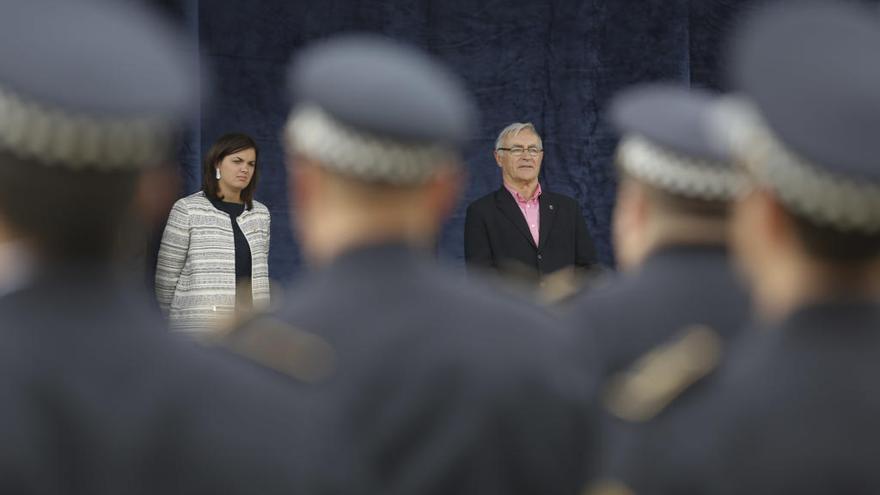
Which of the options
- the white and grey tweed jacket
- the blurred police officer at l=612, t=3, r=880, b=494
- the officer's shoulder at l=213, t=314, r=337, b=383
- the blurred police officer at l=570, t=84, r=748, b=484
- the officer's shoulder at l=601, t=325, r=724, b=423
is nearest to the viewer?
the blurred police officer at l=612, t=3, r=880, b=494

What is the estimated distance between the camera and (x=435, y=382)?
1.21 meters

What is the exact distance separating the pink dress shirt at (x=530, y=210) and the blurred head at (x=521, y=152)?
0.07 meters

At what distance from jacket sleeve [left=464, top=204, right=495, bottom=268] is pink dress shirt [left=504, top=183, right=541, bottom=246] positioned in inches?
6.0

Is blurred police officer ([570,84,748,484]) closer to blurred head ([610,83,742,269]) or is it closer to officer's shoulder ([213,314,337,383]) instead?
blurred head ([610,83,742,269])

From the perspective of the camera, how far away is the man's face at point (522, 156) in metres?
3.75

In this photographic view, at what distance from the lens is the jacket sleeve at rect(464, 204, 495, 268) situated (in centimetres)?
374

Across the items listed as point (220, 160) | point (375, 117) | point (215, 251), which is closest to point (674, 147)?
point (375, 117)

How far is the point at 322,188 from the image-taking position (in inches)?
48.9

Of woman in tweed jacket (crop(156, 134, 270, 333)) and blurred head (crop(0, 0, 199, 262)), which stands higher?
blurred head (crop(0, 0, 199, 262))

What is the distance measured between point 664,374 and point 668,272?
6.0 inches

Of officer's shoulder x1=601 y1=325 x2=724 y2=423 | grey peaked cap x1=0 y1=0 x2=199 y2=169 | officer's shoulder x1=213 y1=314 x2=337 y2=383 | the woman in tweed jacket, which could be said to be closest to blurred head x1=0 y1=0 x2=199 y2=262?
grey peaked cap x1=0 y1=0 x2=199 y2=169

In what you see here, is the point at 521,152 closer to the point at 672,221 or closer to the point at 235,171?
the point at 235,171

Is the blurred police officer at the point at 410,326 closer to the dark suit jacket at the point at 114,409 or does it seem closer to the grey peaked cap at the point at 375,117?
the grey peaked cap at the point at 375,117

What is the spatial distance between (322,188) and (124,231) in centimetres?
44
